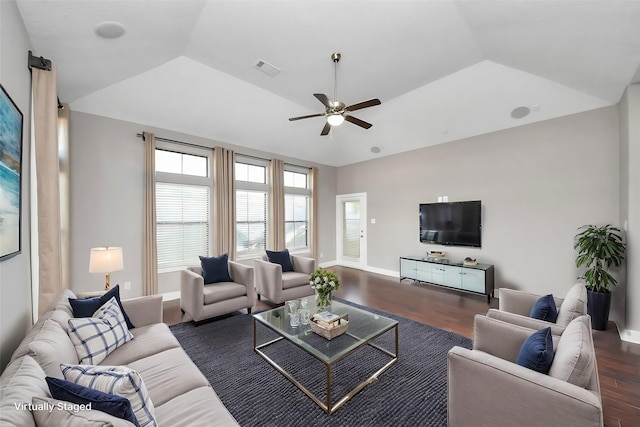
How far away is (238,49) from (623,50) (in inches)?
156

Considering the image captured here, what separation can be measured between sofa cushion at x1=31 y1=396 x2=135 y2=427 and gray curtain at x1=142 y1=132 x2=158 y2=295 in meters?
3.73

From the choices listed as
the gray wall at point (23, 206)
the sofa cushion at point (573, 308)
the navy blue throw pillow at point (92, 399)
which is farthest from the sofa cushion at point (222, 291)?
the sofa cushion at point (573, 308)

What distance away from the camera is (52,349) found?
4.48 ft

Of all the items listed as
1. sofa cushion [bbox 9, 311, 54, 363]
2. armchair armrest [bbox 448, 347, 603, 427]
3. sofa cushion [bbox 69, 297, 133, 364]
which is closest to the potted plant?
armchair armrest [bbox 448, 347, 603, 427]

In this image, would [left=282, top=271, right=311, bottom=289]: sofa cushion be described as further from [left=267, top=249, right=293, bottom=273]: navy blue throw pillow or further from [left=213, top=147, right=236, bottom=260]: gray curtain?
[left=213, top=147, right=236, bottom=260]: gray curtain

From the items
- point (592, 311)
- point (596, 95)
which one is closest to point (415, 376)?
point (592, 311)

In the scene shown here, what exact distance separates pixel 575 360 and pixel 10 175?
3341 mm

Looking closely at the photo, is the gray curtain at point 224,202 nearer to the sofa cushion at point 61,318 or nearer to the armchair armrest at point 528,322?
the sofa cushion at point 61,318

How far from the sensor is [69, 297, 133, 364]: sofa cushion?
1.72 metres

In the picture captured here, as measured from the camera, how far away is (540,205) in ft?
13.7

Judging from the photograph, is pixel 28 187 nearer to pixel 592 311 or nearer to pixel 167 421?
pixel 167 421

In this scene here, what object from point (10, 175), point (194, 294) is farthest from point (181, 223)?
point (10, 175)

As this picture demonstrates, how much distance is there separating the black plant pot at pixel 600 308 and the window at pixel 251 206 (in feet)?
17.9

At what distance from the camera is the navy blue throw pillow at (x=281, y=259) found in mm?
4582
